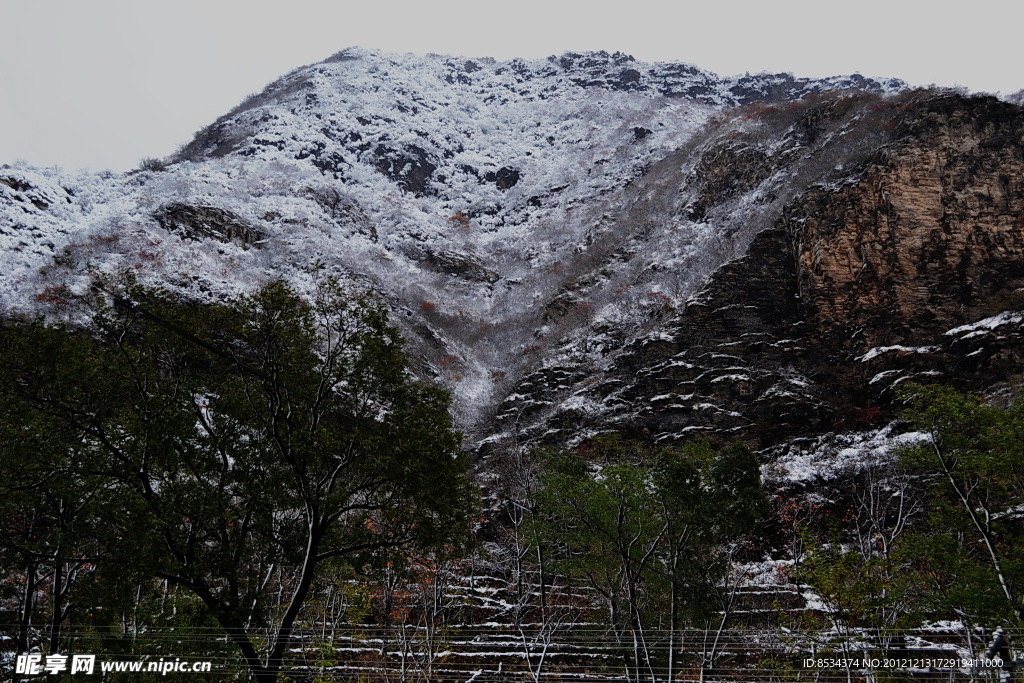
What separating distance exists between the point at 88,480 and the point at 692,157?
218ft

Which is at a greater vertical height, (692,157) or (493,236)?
(692,157)

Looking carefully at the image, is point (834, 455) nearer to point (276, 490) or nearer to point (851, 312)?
point (851, 312)

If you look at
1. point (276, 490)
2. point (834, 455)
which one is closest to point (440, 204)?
point (834, 455)

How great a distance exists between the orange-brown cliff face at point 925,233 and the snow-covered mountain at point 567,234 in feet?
0.51

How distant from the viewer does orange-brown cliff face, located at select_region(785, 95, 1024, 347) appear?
30.7 meters

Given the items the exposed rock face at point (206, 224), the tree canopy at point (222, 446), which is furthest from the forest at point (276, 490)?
the exposed rock face at point (206, 224)

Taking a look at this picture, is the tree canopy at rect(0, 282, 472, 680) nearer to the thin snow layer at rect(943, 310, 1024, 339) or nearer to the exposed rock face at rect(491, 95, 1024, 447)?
the exposed rock face at rect(491, 95, 1024, 447)

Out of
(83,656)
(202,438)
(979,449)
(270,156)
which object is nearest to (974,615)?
(979,449)

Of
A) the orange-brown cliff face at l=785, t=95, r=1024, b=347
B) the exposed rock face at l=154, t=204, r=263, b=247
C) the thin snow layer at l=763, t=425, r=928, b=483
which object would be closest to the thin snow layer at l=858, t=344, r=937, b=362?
the orange-brown cliff face at l=785, t=95, r=1024, b=347

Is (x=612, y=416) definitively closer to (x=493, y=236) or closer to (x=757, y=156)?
(x=757, y=156)

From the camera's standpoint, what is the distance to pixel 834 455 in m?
26.4

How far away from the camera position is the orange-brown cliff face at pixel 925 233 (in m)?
30.7

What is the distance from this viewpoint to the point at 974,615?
12039 millimetres

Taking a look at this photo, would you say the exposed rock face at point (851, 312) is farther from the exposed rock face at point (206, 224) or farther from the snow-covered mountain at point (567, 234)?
the exposed rock face at point (206, 224)
